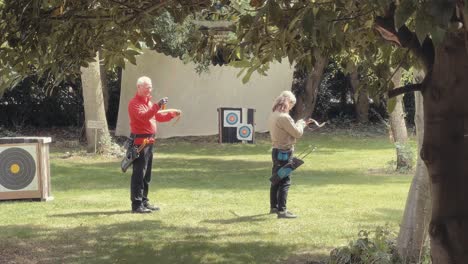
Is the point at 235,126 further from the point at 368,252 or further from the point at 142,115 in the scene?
the point at 368,252

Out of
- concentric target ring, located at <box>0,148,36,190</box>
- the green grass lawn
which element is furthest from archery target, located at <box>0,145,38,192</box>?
the green grass lawn

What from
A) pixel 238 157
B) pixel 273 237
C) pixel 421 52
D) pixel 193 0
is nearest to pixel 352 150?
pixel 238 157

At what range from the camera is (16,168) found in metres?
10.0

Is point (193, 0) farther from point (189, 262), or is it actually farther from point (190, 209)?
point (190, 209)

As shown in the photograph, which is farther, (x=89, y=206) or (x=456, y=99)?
(x=89, y=206)

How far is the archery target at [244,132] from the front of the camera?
20688mm

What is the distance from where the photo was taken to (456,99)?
3.88 m

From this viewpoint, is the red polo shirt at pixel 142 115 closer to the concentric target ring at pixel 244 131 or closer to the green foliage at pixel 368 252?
the green foliage at pixel 368 252

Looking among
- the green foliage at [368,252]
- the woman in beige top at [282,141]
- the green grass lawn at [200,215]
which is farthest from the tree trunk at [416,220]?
the woman in beige top at [282,141]

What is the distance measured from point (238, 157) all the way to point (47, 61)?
12.0 m

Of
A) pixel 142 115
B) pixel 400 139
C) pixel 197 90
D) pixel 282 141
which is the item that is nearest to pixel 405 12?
pixel 282 141

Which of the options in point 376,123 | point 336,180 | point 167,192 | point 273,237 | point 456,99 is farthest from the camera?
point 376,123

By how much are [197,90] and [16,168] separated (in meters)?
13.1

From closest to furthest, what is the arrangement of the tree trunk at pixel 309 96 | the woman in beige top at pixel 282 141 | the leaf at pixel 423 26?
the leaf at pixel 423 26, the woman in beige top at pixel 282 141, the tree trunk at pixel 309 96
